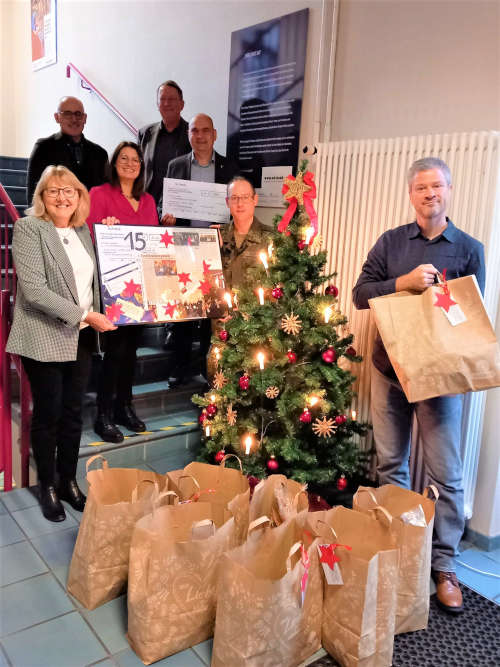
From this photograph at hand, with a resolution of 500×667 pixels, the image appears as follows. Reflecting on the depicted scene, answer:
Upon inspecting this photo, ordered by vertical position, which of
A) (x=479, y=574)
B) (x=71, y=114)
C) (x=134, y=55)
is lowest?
(x=479, y=574)

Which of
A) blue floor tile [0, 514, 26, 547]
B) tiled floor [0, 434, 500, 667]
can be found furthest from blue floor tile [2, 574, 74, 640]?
blue floor tile [0, 514, 26, 547]

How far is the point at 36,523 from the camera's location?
2.65 metres

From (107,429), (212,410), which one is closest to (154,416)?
(107,429)

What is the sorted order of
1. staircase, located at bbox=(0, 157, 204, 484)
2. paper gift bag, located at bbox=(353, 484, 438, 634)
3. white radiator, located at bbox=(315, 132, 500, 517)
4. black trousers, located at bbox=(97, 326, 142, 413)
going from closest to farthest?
paper gift bag, located at bbox=(353, 484, 438, 634)
white radiator, located at bbox=(315, 132, 500, 517)
black trousers, located at bbox=(97, 326, 142, 413)
staircase, located at bbox=(0, 157, 204, 484)

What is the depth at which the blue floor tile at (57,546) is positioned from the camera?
93.7 inches

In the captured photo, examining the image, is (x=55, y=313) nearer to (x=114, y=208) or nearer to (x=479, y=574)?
(x=114, y=208)

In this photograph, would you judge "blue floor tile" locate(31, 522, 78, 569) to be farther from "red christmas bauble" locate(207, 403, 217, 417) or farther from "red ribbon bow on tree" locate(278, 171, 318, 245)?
"red ribbon bow on tree" locate(278, 171, 318, 245)

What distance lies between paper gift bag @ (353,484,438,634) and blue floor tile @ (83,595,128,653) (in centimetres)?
96

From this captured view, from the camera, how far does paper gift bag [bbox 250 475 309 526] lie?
2090 millimetres

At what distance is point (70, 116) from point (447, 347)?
312 centimetres

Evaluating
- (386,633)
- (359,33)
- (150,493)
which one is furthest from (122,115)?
(386,633)

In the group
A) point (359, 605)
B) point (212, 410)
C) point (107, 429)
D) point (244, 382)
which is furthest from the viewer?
point (107, 429)

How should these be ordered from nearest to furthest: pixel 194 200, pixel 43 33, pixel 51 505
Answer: pixel 51 505, pixel 194 200, pixel 43 33

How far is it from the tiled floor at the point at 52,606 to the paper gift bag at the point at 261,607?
24 cm
